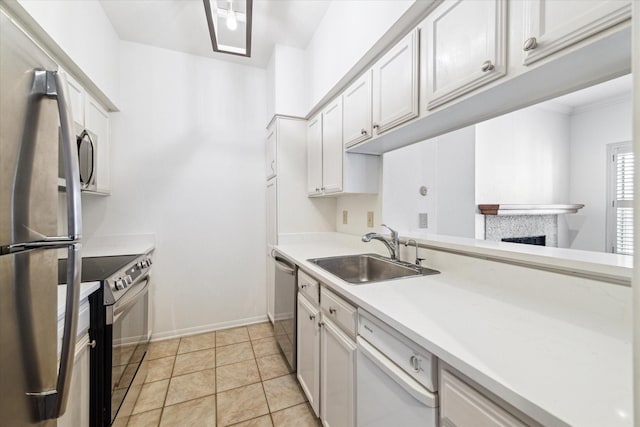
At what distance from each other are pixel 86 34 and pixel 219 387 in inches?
106

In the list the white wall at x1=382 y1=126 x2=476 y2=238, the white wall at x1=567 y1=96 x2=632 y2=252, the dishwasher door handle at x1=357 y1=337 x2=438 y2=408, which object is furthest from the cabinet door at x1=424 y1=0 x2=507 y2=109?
the white wall at x1=567 y1=96 x2=632 y2=252

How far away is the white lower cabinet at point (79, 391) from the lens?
1.04 meters

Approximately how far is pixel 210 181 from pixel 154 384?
1.83m

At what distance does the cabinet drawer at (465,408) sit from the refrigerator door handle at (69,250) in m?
0.92

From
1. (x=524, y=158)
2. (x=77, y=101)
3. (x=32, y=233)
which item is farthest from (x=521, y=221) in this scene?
(x=77, y=101)

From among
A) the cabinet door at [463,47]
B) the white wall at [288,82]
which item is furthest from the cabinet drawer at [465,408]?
the white wall at [288,82]

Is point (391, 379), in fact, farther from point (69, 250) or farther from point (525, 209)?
point (525, 209)

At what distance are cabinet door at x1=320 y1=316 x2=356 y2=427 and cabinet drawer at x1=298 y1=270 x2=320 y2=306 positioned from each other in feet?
0.49

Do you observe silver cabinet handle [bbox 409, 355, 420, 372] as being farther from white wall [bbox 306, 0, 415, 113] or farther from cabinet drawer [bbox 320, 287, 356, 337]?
white wall [bbox 306, 0, 415, 113]

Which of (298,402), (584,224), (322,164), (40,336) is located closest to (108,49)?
(322,164)

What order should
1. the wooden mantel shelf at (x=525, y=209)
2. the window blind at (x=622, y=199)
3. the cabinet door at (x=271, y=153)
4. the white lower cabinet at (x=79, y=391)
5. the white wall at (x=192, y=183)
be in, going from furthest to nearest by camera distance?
the window blind at (x=622, y=199)
the wooden mantel shelf at (x=525, y=209)
the cabinet door at (x=271, y=153)
the white wall at (x=192, y=183)
the white lower cabinet at (x=79, y=391)

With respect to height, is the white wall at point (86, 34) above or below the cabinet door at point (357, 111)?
above

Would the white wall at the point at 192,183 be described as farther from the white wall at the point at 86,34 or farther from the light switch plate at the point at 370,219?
the light switch plate at the point at 370,219

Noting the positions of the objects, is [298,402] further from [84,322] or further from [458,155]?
[458,155]
